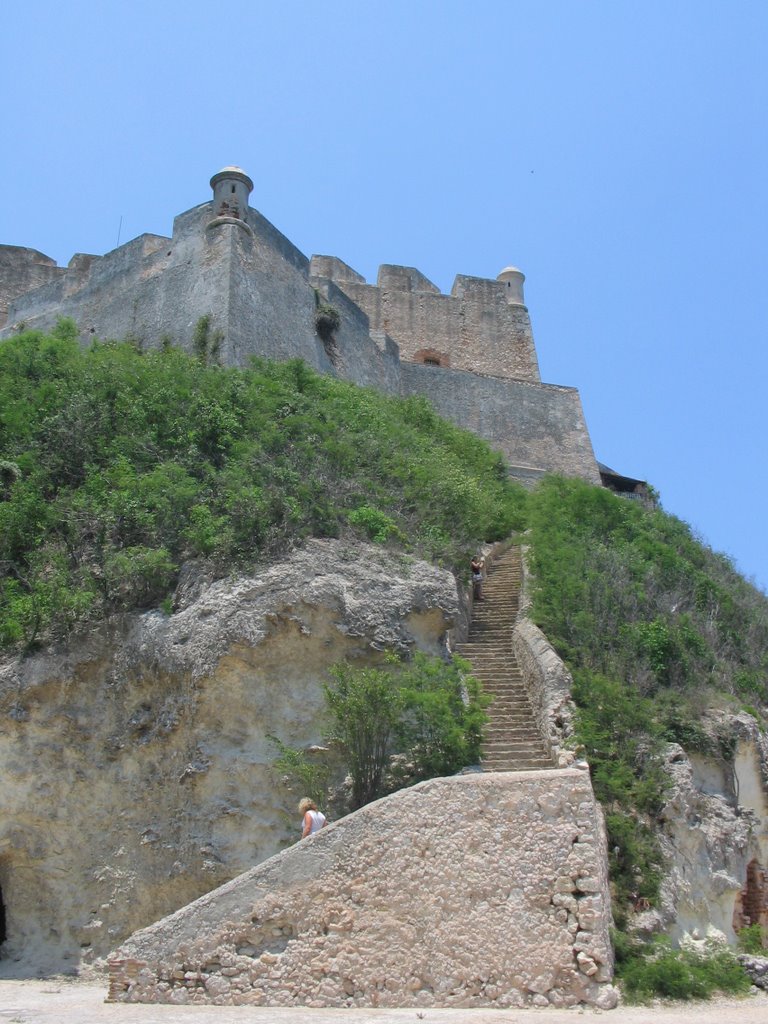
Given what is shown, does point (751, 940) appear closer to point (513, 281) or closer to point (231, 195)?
point (231, 195)

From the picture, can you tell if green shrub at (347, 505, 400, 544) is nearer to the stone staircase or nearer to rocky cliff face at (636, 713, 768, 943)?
the stone staircase

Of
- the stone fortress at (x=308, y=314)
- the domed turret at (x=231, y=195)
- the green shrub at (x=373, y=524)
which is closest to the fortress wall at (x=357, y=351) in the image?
the stone fortress at (x=308, y=314)

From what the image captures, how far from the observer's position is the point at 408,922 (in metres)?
7.87

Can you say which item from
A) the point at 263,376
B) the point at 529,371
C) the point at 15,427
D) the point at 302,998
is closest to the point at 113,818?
the point at 302,998

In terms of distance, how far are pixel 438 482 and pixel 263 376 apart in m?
3.28

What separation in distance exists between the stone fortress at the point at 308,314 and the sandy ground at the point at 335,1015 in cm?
1156

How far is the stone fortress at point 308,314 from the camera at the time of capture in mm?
18625

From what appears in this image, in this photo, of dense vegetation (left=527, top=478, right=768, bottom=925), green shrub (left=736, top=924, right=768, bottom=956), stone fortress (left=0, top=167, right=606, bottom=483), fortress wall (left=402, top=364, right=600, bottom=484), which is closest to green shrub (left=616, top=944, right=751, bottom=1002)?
dense vegetation (left=527, top=478, right=768, bottom=925)

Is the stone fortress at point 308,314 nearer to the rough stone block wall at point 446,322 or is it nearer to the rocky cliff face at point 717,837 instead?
the rough stone block wall at point 446,322

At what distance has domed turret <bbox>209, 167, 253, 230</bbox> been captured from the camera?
19.1 m

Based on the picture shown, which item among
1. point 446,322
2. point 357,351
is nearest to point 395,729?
point 357,351

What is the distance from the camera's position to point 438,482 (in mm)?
14773

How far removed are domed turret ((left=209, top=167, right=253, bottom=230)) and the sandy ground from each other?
14.3 metres

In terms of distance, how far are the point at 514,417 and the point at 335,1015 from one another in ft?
63.4
